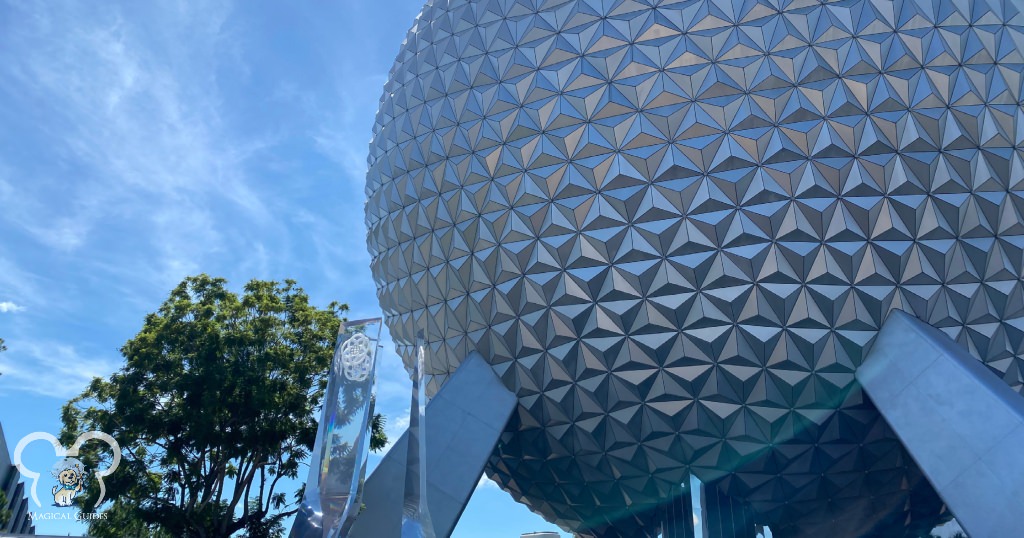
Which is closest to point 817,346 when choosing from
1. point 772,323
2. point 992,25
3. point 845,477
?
point 772,323

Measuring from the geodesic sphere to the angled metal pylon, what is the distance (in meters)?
6.10

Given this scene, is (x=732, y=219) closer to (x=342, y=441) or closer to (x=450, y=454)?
(x=450, y=454)

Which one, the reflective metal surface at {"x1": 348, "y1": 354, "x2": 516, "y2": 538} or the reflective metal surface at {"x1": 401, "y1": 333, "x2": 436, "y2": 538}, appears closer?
the reflective metal surface at {"x1": 401, "y1": 333, "x2": 436, "y2": 538}

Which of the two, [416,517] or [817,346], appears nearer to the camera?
[416,517]

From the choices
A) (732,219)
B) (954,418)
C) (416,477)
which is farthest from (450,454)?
(954,418)

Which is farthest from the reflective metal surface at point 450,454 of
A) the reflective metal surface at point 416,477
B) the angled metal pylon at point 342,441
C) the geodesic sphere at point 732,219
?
the angled metal pylon at point 342,441

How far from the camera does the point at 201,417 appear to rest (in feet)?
57.7

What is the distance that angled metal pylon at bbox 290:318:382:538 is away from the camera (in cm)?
1100

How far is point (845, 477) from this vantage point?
700 inches

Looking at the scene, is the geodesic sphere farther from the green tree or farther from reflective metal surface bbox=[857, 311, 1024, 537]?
the green tree

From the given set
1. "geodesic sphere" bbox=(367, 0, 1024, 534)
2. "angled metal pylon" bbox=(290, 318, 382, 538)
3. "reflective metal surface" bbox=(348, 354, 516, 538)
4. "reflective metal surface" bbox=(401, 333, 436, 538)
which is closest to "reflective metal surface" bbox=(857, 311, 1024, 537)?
"geodesic sphere" bbox=(367, 0, 1024, 534)

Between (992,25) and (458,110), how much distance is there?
12.9 metres

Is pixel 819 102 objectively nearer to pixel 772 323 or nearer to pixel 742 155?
pixel 742 155

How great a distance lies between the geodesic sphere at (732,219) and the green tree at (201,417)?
18.0 feet
